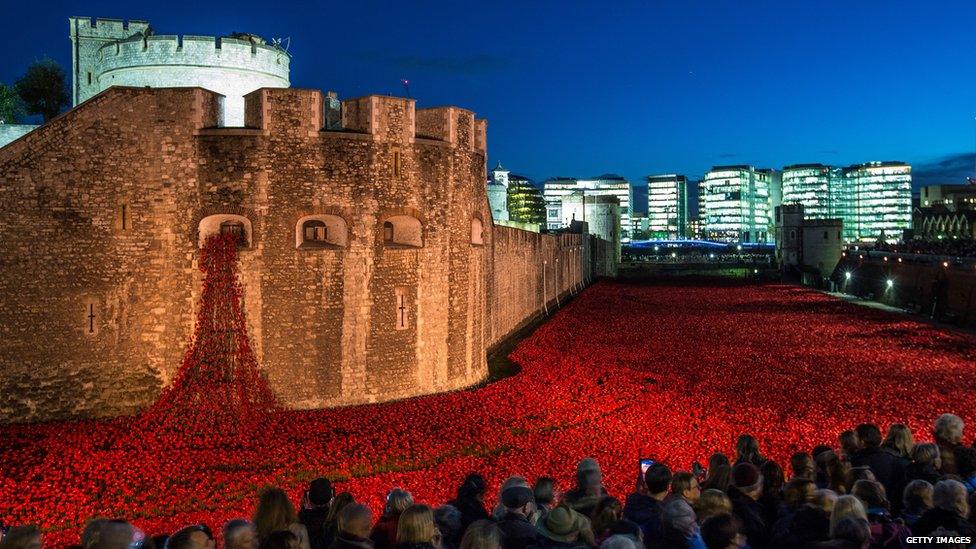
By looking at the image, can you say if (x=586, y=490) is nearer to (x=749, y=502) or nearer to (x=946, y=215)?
(x=749, y=502)

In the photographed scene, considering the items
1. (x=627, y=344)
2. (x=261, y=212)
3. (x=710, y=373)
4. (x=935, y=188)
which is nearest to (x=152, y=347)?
(x=261, y=212)

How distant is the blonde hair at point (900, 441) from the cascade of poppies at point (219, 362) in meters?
10.9

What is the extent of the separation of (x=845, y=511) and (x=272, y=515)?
406cm

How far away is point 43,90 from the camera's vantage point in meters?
32.3

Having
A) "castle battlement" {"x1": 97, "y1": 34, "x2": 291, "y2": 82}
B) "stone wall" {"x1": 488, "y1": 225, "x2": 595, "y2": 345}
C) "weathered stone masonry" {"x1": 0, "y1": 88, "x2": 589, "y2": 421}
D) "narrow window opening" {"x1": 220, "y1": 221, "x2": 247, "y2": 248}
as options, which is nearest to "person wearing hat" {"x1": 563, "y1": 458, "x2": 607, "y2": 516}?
"weathered stone masonry" {"x1": 0, "y1": 88, "x2": 589, "y2": 421}

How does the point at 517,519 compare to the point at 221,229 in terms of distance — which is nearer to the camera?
the point at 517,519

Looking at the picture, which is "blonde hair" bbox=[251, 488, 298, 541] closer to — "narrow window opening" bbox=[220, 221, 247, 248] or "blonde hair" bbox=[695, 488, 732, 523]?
"blonde hair" bbox=[695, 488, 732, 523]

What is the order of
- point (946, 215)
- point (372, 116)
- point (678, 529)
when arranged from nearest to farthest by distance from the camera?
point (678, 529), point (372, 116), point (946, 215)

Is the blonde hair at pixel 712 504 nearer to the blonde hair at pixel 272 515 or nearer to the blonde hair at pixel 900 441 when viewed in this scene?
the blonde hair at pixel 900 441

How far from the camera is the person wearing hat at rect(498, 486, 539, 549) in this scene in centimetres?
539

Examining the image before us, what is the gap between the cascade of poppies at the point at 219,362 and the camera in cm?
1455

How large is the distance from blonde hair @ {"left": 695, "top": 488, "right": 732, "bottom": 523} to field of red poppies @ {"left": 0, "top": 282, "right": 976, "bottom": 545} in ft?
16.9

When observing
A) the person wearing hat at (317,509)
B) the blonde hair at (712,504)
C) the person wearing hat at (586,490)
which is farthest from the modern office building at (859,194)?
the person wearing hat at (317,509)

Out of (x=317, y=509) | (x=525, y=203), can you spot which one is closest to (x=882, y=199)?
(x=525, y=203)
